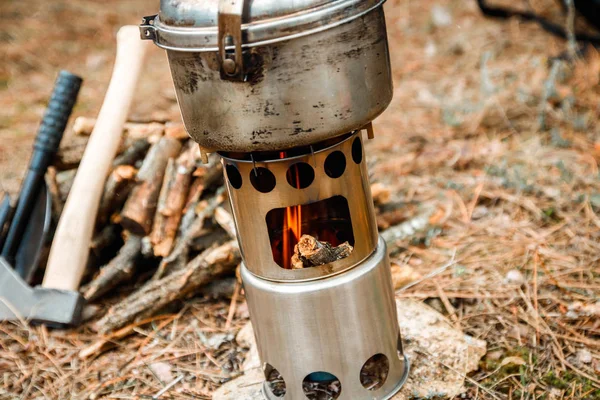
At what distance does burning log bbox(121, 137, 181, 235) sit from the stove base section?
36.4 inches

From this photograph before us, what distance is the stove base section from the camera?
204cm

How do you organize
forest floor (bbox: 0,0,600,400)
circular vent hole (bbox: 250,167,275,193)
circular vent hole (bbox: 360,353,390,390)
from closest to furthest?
circular vent hole (bbox: 250,167,275,193)
circular vent hole (bbox: 360,353,390,390)
forest floor (bbox: 0,0,600,400)

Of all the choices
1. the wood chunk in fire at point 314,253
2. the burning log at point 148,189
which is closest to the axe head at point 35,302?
the burning log at point 148,189

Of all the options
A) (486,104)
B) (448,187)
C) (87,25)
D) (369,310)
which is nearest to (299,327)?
(369,310)

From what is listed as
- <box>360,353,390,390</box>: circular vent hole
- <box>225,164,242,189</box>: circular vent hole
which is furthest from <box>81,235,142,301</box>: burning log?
<box>360,353,390,390</box>: circular vent hole

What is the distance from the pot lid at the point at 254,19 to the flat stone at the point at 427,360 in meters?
1.31

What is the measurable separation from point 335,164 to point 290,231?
31 cm

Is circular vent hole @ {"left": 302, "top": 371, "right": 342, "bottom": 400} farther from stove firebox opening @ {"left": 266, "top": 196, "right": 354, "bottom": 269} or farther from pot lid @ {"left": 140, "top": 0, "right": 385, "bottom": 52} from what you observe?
pot lid @ {"left": 140, "top": 0, "right": 385, "bottom": 52}

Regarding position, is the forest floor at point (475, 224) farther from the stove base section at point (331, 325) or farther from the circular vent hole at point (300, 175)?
the circular vent hole at point (300, 175)

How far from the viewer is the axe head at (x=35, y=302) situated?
2816 mm

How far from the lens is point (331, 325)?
6.76 ft

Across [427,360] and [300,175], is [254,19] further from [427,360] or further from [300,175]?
[427,360]

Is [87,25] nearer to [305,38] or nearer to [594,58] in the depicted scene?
[594,58]

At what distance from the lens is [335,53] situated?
5.58ft
